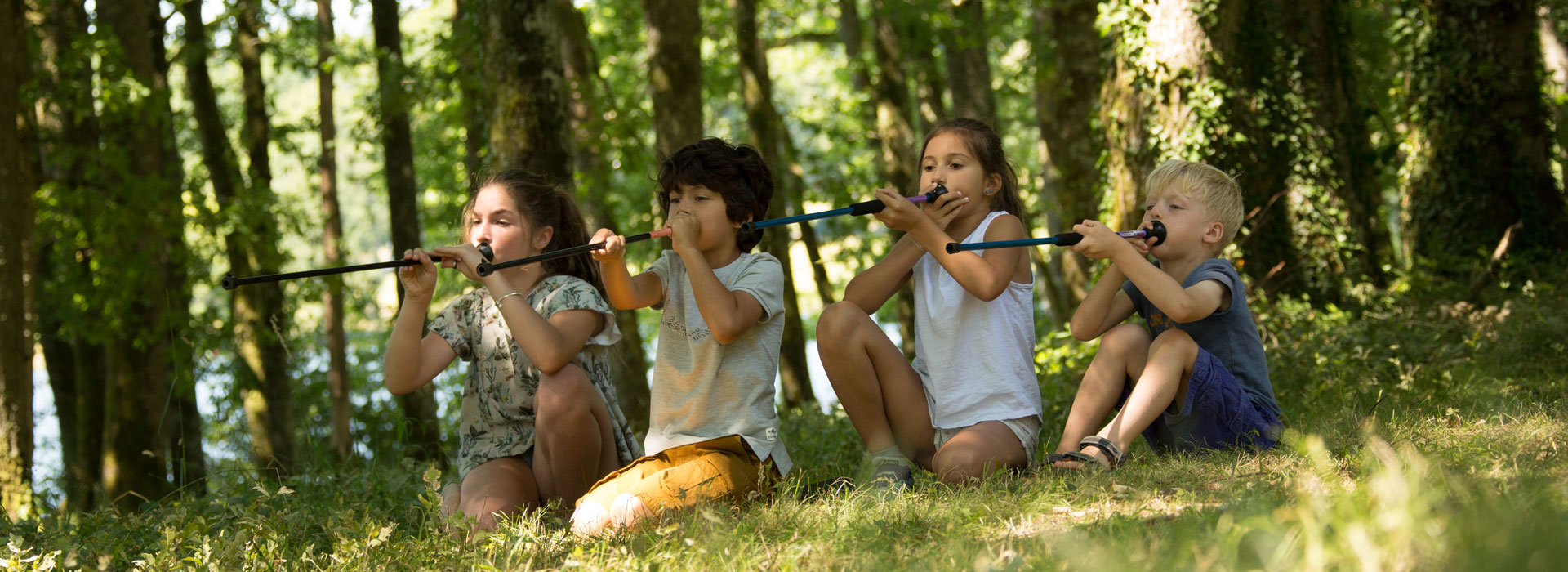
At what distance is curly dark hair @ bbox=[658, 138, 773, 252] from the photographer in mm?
3385

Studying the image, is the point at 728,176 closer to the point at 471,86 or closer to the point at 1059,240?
the point at 1059,240

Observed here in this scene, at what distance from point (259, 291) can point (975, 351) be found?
10442mm

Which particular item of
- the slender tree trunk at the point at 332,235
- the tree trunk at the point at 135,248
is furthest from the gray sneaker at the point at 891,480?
the slender tree trunk at the point at 332,235

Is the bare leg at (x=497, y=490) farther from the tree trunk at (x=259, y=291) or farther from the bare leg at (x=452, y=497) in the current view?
the tree trunk at (x=259, y=291)

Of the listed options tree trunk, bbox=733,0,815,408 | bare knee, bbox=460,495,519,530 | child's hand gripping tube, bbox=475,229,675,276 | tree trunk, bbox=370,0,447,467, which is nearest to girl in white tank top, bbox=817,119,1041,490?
child's hand gripping tube, bbox=475,229,675,276

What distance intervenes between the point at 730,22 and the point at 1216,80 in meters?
8.59

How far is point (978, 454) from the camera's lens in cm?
312

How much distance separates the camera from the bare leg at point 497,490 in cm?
311

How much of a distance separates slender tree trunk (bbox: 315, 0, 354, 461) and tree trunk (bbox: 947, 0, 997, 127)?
6823 mm

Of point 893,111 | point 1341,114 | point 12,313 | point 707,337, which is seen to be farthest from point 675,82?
point 707,337

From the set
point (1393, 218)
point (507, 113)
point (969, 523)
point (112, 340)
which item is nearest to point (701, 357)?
point (969, 523)

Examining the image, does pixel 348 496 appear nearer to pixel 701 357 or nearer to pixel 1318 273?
pixel 701 357

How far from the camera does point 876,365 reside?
3.39m

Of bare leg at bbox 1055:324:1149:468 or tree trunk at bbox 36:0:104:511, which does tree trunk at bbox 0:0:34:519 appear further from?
bare leg at bbox 1055:324:1149:468
